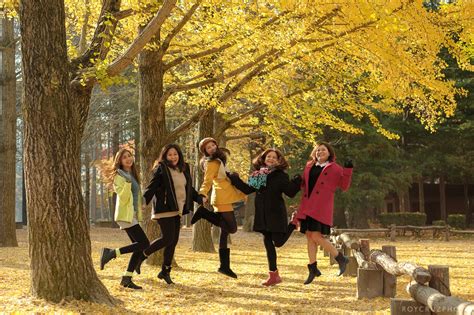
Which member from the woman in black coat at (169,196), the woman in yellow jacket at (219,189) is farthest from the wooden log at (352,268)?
the woman in black coat at (169,196)

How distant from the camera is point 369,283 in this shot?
7918 millimetres

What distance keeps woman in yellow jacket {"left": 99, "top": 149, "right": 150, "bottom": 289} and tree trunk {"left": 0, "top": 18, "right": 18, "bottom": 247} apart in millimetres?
10175

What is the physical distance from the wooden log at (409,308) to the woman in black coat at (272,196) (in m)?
3.55

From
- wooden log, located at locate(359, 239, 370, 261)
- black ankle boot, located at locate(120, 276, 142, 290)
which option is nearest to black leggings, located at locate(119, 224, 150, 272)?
black ankle boot, located at locate(120, 276, 142, 290)

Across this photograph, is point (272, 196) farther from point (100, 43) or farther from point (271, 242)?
point (100, 43)

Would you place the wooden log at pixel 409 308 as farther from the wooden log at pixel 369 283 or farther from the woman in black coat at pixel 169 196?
the woman in black coat at pixel 169 196

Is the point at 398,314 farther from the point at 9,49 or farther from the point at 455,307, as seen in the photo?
the point at 9,49

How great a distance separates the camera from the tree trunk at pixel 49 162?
22.4ft

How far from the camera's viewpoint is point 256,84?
44.2ft

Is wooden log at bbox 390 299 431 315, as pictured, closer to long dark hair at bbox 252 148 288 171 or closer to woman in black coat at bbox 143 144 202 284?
long dark hair at bbox 252 148 288 171

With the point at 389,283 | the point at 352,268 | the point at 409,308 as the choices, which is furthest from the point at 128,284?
the point at 409,308

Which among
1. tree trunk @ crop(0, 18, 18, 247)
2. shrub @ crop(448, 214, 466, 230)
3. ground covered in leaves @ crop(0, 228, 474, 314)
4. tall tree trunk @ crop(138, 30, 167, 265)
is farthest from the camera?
shrub @ crop(448, 214, 466, 230)

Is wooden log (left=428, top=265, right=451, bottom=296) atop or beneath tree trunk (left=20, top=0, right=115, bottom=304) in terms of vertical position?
beneath

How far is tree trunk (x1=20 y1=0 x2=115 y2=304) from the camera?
683 centimetres
